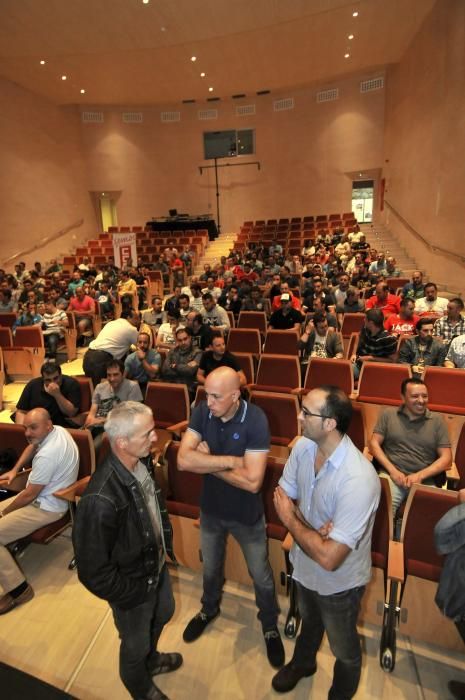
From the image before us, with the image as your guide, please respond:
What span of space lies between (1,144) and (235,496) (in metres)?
15.5

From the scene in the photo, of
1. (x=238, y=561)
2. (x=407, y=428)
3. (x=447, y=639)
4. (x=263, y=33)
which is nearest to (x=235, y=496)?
(x=238, y=561)

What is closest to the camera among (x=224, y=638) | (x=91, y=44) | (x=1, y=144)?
(x=224, y=638)

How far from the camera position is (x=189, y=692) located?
190 cm

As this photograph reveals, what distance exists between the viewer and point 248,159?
17.8 m

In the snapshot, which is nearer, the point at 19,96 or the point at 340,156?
the point at 19,96

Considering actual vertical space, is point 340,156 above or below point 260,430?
above

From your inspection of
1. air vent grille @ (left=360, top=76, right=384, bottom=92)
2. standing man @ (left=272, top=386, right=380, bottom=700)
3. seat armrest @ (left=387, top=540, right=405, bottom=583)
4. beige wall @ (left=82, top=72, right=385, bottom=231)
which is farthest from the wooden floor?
air vent grille @ (left=360, top=76, right=384, bottom=92)

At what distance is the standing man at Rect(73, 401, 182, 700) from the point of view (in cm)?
141

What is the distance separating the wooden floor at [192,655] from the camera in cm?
190

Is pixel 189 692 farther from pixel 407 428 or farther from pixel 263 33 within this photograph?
pixel 263 33

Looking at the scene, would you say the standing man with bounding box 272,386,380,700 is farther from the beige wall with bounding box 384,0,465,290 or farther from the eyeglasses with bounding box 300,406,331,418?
the beige wall with bounding box 384,0,465,290

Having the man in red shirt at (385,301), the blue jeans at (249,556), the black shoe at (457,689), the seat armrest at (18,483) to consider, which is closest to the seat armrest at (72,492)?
the seat armrest at (18,483)

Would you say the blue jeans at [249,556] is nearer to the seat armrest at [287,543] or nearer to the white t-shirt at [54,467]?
the seat armrest at [287,543]

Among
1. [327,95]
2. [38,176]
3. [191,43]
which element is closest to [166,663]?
[191,43]
